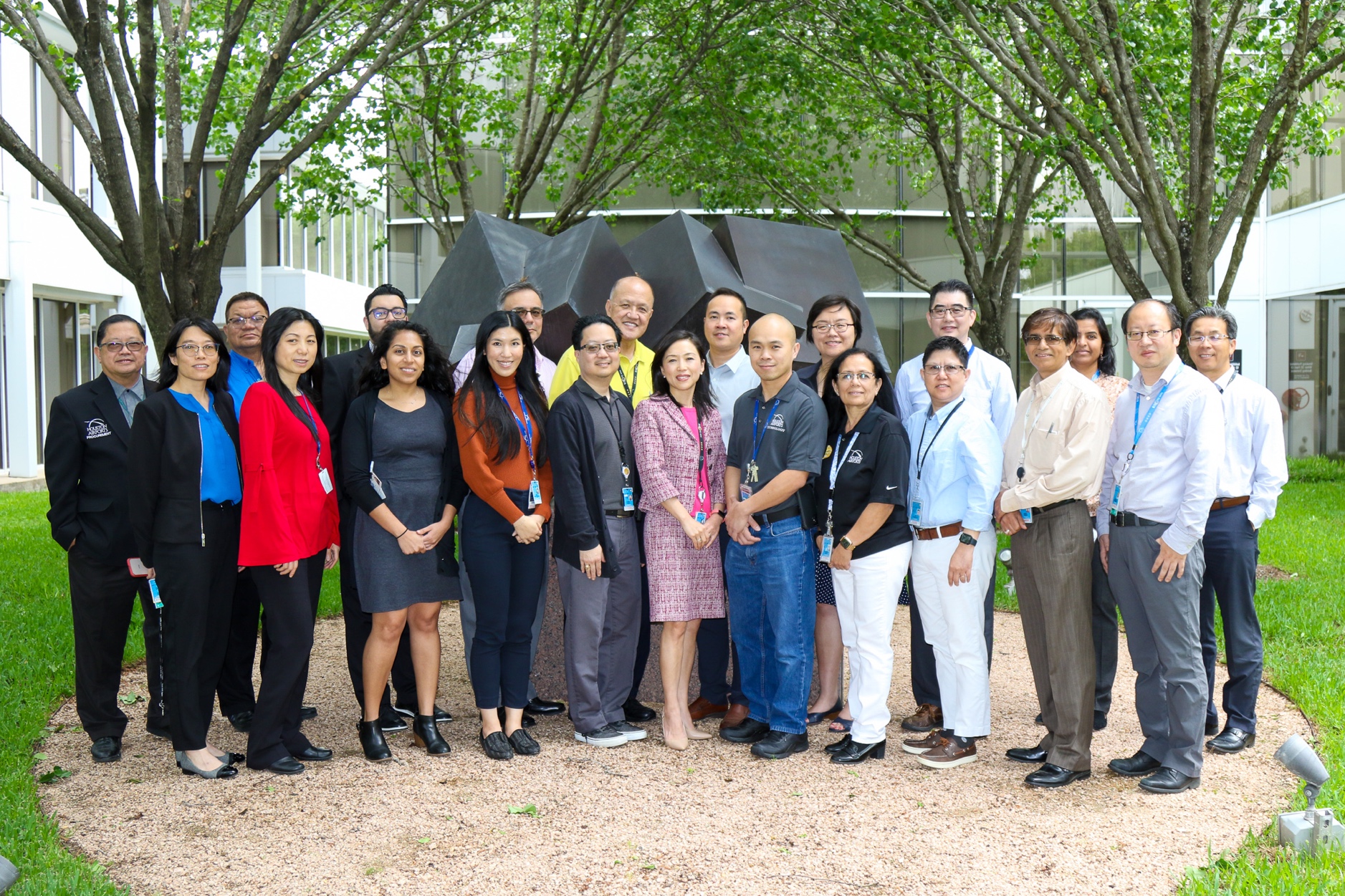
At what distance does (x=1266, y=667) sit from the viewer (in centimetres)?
647

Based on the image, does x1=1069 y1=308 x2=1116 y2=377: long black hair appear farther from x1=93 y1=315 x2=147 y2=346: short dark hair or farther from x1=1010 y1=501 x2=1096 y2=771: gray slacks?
x1=93 y1=315 x2=147 y2=346: short dark hair

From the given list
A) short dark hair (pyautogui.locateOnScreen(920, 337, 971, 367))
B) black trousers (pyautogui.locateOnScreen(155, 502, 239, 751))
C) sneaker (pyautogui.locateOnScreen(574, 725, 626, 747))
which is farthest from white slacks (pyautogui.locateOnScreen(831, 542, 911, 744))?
black trousers (pyautogui.locateOnScreen(155, 502, 239, 751))

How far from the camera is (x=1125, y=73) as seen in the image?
8.41m

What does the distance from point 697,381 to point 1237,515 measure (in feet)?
8.15

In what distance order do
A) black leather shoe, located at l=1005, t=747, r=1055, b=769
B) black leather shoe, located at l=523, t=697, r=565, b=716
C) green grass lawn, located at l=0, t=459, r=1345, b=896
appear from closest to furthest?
green grass lawn, located at l=0, t=459, r=1345, b=896, black leather shoe, located at l=1005, t=747, r=1055, b=769, black leather shoe, located at l=523, t=697, r=565, b=716

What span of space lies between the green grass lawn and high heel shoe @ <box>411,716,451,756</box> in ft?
4.94

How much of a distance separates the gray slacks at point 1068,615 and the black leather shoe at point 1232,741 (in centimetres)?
82

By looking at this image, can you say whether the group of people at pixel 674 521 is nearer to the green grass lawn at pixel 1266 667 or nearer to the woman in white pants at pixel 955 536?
the woman in white pants at pixel 955 536

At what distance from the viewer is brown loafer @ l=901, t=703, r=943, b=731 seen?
5477mm

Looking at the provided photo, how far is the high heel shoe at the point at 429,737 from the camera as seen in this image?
509 centimetres

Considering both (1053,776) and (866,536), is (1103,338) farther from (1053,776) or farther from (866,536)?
(1053,776)

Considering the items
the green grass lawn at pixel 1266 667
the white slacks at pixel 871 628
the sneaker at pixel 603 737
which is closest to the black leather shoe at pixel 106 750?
the green grass lawn at pixel 1266 667

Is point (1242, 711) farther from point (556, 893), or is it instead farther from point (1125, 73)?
point (1125, 73)

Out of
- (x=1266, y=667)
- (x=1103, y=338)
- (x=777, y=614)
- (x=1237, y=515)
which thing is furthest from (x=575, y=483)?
(x=1266, y=667)
